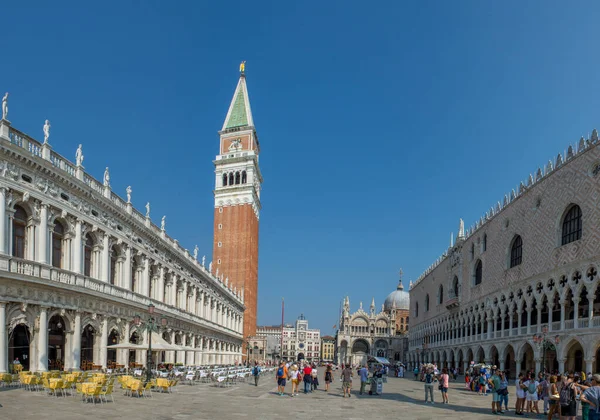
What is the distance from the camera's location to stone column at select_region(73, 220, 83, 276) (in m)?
28.9

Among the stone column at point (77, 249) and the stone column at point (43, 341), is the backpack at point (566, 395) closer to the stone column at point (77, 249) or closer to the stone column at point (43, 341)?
the stone column at point (43, 341)

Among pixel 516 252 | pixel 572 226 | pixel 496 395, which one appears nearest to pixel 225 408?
pixel 496 395

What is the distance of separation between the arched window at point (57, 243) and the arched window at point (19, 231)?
2.14 metres

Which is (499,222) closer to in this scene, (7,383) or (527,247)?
(527,247)

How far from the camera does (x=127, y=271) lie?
1411 inches

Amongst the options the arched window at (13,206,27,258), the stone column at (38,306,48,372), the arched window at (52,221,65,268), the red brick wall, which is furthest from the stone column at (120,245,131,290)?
the red brick wall

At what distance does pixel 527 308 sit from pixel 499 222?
10834 millimetres

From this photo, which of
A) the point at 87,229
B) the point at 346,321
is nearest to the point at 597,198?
the point at 87,229

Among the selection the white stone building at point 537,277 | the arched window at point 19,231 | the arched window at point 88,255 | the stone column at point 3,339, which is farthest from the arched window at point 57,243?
the white stone building at point 537,277

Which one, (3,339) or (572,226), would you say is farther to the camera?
(572,226)

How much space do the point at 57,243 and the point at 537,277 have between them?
33970 millimetres

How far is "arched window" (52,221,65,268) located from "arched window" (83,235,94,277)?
7.50 feet

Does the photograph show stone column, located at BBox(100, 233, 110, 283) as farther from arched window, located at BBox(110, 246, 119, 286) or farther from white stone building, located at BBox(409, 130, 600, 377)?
white stone building, located at BBox(409, 130, 600, 377)

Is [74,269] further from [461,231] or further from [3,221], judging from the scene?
[461,231]
